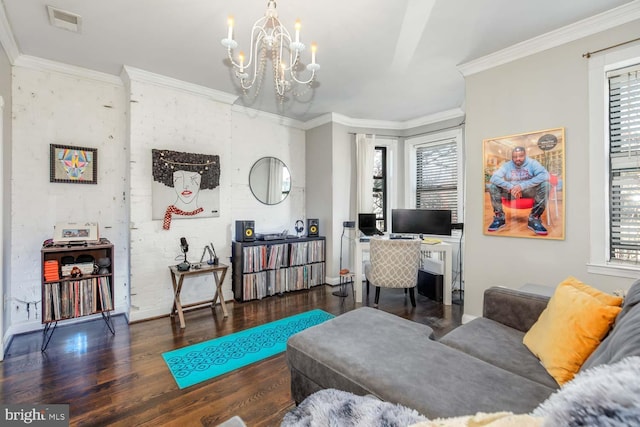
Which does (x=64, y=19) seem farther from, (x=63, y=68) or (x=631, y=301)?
(x=631, y=301)

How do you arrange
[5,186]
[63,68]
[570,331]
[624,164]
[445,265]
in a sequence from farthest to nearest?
[445,265] < [63,68] < [5,186] < [624,164] < [570,331]

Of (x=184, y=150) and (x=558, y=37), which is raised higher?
(x=558, y=37)

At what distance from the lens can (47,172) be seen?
2.88 m

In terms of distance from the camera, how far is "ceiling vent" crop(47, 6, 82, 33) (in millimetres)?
2191

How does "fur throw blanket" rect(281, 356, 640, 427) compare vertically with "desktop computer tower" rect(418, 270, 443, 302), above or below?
above

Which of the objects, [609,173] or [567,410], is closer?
[567,410]

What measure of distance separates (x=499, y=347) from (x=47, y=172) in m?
4.10

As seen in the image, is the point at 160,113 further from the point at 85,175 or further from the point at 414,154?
the point at 414,154

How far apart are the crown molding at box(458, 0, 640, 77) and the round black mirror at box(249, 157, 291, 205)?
2788mm

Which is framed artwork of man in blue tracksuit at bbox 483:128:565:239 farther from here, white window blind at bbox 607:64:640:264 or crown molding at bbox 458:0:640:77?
crown molding at bbox 458:0:640:77

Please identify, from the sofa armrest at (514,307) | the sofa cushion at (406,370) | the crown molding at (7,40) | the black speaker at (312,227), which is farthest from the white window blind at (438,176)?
the crown molding at (7,40)

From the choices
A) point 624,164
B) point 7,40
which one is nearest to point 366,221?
point 624,164

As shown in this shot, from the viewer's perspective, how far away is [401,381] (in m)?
1.20

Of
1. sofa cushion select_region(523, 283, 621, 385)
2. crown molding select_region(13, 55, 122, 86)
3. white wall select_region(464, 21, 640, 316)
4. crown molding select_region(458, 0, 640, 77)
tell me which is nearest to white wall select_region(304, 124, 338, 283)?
white wall select_region(464, 21, 640, 316)
